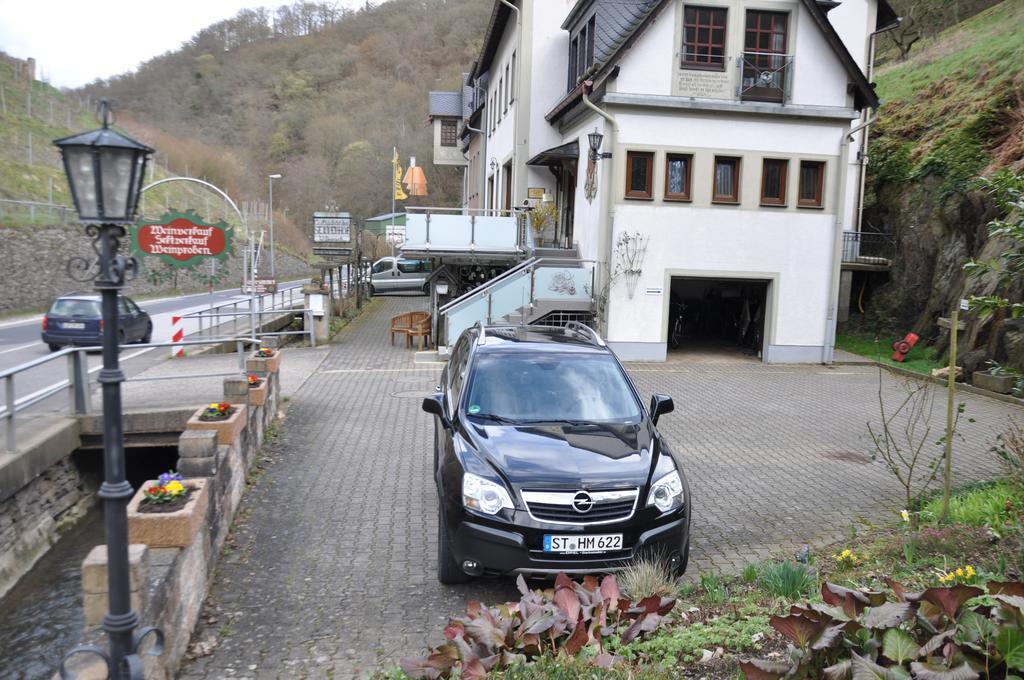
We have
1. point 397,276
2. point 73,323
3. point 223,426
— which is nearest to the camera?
point 223,426

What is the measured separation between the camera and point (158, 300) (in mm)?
41250

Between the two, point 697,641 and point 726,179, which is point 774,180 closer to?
point 726,179

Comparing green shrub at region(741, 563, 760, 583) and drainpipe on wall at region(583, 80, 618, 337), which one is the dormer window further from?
green shrub at region(741, 563, 760, 583)

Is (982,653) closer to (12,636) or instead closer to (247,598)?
(247,598)

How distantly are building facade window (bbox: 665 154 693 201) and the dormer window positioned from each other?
3.72 m

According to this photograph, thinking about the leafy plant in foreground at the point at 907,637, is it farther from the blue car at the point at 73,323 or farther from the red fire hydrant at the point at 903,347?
the blue car at the point at 73,323

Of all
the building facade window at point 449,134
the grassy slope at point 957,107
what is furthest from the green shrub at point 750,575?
the building facade window at point 449,134

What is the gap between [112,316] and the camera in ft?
12.4

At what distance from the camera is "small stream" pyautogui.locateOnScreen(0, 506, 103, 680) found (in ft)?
20.9

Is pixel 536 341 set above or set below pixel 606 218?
below

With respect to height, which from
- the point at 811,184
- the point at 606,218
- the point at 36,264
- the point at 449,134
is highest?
the point at 449,134

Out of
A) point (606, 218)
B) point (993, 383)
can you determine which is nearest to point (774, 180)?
point (606, 218)

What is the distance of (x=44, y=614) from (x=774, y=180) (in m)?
17.1

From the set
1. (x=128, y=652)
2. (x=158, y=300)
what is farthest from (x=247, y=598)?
(x=158, y=300)
